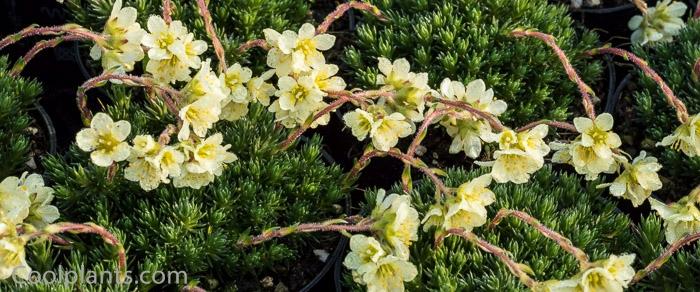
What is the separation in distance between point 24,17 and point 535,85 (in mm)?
2029

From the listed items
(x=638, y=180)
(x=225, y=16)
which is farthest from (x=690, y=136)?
(x=225, y=16)

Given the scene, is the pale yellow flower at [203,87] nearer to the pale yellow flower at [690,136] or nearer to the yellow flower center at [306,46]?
the yellow flower center at [306,46]

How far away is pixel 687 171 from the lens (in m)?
3.07

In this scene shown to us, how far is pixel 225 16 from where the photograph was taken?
10.7 ft

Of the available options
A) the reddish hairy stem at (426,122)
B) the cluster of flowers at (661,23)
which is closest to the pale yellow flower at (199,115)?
the reddish hairy stem at (426,122)

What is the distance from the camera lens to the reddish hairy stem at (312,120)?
2566 millimetres

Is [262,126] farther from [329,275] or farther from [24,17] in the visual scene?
[24,17]

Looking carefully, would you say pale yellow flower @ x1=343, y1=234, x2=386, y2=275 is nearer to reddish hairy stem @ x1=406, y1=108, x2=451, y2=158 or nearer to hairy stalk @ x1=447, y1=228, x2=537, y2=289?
hairy stalk @ x1=447, y1=228, x2=537, y2=289

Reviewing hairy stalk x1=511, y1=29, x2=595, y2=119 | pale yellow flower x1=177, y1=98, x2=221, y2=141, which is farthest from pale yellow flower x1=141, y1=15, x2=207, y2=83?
hairy stalk x1=511, y1=29, x2=595, y2=119

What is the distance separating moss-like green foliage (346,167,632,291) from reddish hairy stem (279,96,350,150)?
1.01 feet

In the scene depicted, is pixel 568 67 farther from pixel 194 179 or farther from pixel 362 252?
pixel 194 179

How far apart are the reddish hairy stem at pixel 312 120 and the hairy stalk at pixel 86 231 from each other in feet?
2.02

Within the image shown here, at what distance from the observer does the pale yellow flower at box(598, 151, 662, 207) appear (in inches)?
101

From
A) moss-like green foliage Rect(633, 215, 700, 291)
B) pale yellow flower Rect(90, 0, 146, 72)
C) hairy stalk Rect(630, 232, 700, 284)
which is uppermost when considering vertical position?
pale yellow flower Rect(90, 0, 146, 72)
